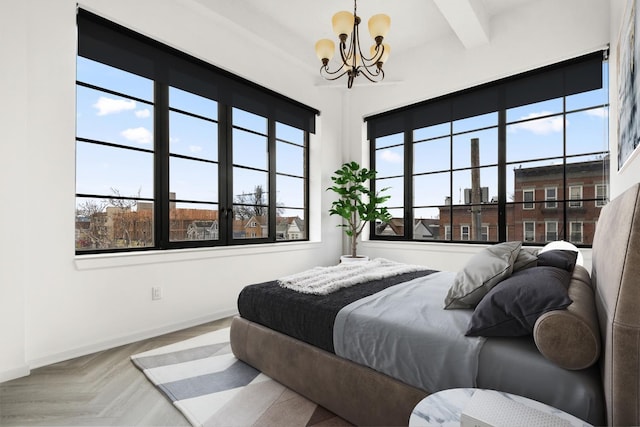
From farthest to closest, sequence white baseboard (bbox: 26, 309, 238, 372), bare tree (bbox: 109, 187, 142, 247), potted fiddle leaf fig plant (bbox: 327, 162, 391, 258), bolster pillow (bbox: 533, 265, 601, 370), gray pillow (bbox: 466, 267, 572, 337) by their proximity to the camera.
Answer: potted fiddle leaf fig plant (bbox: 327, 162, 391, 258)
bare tree (bbox: 109, 187, 142, 247)
white baseboard (bbox: 26, 309, 238, 372)
gray pillow (bbox: 466, 267, 572, 337)
bolster pillow (bbox: 533, 265, 601, 370)

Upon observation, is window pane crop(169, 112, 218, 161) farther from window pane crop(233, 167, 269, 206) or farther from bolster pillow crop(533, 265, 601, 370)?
bolster pillow crop(533, 265, 601, 370)

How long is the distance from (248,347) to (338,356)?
2.46ft

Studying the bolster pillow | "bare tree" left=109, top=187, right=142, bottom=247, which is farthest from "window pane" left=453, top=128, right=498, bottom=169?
"bare tree" left=109, top=187, right=142, bottom=247

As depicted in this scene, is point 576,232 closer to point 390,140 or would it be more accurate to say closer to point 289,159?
point 390,140

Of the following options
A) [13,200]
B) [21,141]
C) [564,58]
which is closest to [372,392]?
[13,200]

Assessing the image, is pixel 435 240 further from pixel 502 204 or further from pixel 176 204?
pixel 176 204

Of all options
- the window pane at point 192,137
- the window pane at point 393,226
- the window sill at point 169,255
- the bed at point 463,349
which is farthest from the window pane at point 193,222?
the window pane at point 393,226

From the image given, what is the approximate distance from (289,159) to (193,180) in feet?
4.74

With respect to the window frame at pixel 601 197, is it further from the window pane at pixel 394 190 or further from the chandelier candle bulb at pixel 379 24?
the chandelier candle bulb at pixel 379 24

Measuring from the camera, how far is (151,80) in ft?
9.29

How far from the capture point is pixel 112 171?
2.62 meters

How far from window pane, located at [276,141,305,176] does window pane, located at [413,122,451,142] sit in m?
1.59

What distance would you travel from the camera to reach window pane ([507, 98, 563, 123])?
3211 millimetres

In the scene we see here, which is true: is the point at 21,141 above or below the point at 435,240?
above
